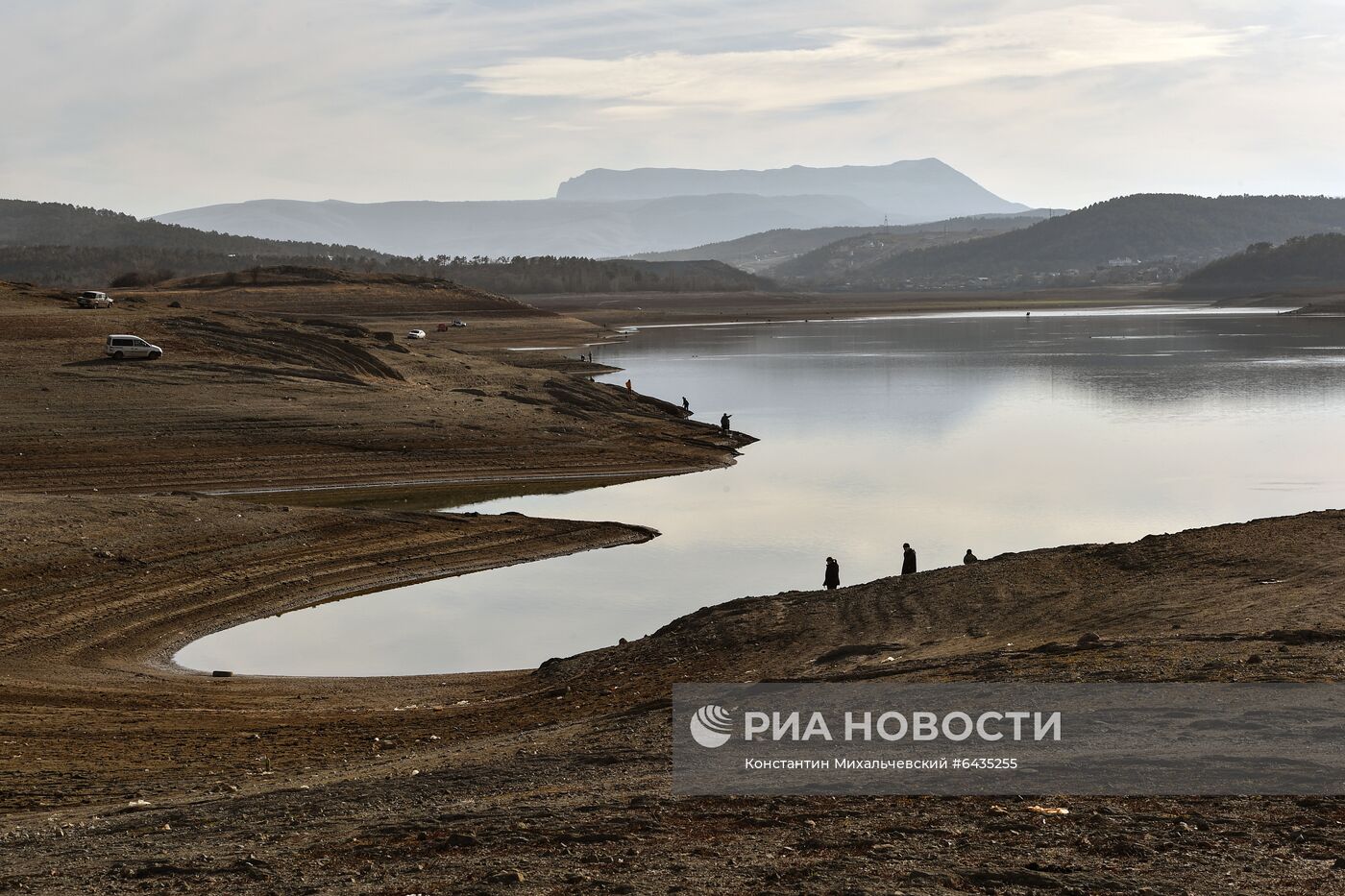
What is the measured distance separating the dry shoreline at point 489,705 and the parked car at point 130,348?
10936mm

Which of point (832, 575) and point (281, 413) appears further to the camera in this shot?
point (281, 413)

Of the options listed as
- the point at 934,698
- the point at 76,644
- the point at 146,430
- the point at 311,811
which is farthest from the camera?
the point at 146,430

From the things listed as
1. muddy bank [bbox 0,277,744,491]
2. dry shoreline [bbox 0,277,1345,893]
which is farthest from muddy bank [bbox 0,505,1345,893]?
muddy bank [bbox 0,277,744,491]

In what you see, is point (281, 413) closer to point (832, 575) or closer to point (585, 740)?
point (832, 575)

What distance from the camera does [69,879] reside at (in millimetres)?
10391

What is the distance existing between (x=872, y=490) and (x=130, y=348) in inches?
1162

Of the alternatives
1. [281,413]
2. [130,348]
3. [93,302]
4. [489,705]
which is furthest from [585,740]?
[93,302]

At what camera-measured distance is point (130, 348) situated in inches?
2088

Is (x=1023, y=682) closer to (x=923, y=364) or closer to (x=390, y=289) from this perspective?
(x=923, y=364)

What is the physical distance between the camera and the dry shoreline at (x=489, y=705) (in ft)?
33.7

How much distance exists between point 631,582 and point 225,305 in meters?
73.7

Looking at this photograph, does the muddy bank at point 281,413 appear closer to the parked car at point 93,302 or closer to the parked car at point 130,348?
the parked car at point 130,348

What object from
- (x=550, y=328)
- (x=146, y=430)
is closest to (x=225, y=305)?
(x=550, y=328)

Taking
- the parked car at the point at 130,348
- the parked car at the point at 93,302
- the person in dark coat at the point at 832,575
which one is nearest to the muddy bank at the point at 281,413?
the parked car at the point at 130,348
